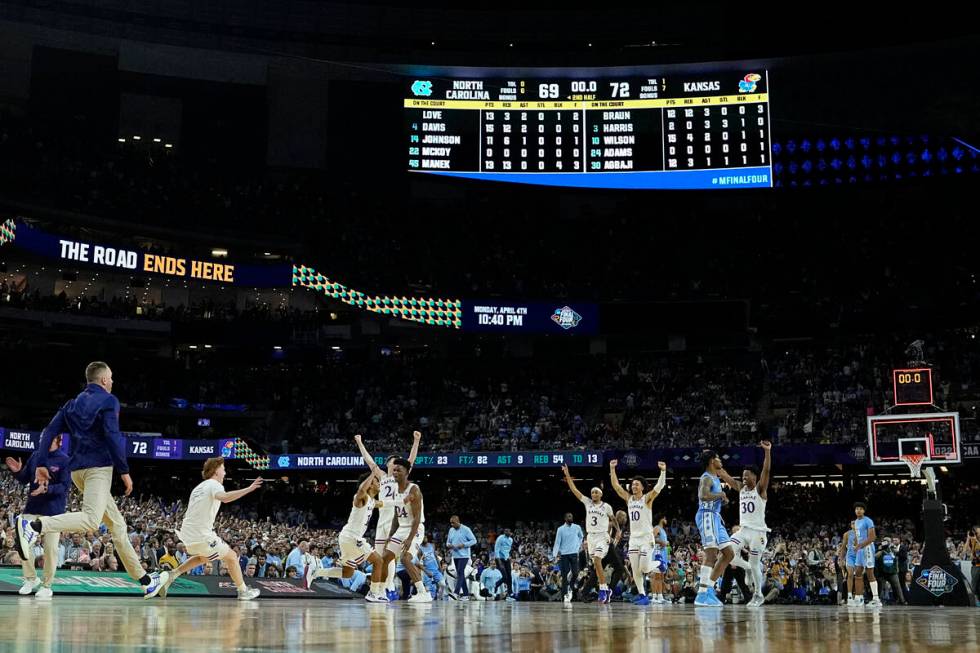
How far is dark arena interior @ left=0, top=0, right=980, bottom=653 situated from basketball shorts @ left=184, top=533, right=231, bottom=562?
18626 mm

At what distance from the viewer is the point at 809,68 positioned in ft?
131

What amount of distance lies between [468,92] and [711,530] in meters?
26.6

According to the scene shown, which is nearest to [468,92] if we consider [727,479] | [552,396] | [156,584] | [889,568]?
[552,396]

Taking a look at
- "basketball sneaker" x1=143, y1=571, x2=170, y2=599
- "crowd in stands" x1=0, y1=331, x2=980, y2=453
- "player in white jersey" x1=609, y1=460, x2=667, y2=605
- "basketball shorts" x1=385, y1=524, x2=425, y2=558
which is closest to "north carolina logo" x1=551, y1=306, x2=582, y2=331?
"crowd in stands" x1=0, y1=331, x2=980, y2=453

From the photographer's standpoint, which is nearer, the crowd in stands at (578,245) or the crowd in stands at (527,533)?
the crowd in stands at (527,533)

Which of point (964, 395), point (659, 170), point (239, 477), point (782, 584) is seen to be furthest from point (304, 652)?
point (239, 477)

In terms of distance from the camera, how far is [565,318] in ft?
A: 150

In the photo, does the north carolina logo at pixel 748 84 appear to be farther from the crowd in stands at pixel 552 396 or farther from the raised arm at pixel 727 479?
the raised arm at pixel 727 479

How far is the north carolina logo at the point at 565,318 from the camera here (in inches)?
1801

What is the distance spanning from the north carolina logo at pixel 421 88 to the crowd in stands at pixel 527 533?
16.8 m

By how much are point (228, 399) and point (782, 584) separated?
93.7 feet

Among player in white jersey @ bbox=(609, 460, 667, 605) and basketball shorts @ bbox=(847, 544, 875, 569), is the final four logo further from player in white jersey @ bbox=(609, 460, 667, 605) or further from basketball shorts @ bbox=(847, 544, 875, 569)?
player in white jersey @ bbox=(609, 460, 667, 605)

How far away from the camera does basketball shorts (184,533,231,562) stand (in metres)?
13.4

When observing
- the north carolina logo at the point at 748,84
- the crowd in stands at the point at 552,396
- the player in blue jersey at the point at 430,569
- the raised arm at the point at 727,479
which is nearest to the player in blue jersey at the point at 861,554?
the raised arm at the point at 727,479
